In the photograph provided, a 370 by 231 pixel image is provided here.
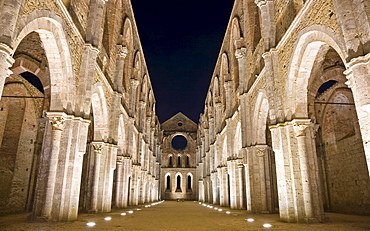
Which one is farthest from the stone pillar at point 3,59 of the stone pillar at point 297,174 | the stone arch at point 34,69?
the stone pillar at point 297,174

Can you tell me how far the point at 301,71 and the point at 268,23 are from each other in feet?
12.5

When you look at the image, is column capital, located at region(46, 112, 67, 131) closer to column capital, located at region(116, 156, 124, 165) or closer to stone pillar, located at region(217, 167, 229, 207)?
column capital, located at region(116, 156, 124, 165)

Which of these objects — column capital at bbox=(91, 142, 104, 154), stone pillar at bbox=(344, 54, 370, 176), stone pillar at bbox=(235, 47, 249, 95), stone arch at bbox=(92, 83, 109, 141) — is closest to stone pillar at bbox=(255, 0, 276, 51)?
stone pillar at bbox=(235, 47, 249, 95)

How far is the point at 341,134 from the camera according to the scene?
18.3 m

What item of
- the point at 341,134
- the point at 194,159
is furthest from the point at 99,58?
the point at 194,159

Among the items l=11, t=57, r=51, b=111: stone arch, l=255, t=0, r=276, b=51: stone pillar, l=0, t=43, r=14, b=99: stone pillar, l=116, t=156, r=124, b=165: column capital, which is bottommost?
l=116, t=156, r=124, b=165: column capital

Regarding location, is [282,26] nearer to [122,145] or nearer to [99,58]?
[99,58]

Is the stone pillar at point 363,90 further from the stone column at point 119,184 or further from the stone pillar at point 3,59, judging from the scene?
the stone column at point 119,184

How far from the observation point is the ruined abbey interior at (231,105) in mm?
8202

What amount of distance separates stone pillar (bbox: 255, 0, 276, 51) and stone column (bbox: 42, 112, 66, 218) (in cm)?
973

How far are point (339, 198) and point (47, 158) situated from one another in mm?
17693

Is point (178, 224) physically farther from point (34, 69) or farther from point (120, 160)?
point (120, 160)

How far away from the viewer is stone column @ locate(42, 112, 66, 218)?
9719mm

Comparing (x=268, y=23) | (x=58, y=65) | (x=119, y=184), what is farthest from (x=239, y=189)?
(x=58, y=65)
